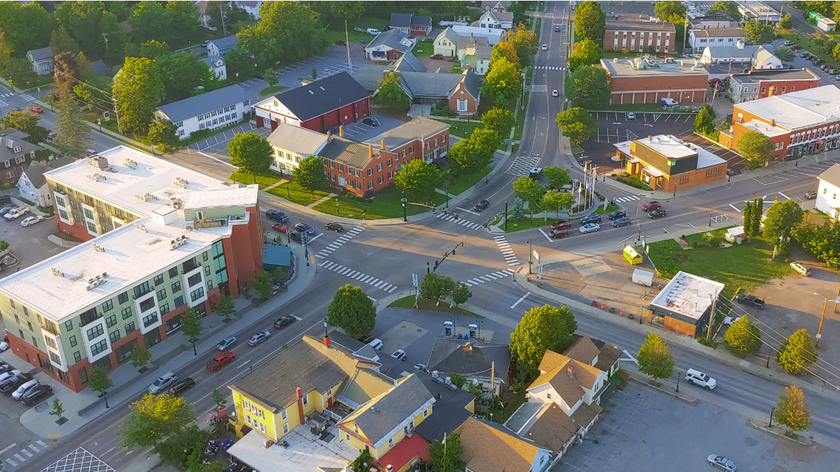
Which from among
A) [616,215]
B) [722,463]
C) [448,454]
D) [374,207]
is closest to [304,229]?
[374,207]

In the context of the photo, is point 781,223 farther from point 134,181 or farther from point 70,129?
point 70,129

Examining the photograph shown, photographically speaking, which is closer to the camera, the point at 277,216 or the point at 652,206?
the point at 277,216

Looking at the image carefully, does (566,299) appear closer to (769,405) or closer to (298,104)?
(769,405)

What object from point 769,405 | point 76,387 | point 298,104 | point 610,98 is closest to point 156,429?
point 76,387

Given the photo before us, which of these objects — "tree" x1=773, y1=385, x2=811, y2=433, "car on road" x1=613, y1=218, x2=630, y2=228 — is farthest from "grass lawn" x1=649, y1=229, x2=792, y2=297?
"tree" x1=773, y1=385, x2=811, y2=433

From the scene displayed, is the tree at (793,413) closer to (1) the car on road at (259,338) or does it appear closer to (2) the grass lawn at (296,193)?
(1) the car on road at (259,338)

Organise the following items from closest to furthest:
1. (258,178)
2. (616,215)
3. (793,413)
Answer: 1. (793,413)
2. (616,215)
3. (258,178)

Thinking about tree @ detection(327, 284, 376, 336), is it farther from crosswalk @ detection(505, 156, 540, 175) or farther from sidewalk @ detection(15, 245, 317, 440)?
crosswalk @ detection(505, 156, 540, 175)
